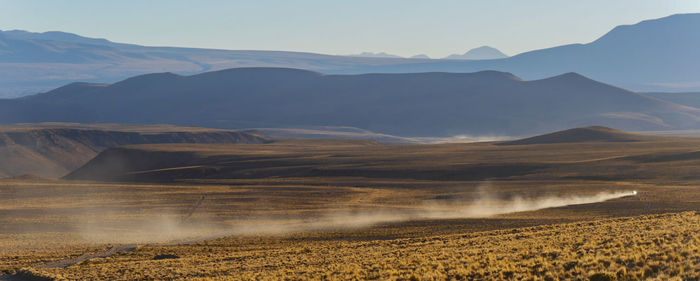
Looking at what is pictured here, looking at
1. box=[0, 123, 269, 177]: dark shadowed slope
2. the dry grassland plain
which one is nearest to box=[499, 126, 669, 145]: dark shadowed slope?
the dry grassland plain

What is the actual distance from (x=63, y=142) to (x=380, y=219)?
385 ft

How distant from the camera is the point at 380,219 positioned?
1756 inches

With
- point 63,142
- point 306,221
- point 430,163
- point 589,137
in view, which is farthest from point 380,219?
point 63,142

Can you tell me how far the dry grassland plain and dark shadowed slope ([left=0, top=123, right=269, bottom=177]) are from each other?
47760mm

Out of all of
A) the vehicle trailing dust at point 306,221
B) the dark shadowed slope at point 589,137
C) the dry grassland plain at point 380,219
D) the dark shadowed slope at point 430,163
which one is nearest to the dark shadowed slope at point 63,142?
the dark shadowed slope at point 430,163

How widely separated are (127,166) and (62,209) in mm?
58447

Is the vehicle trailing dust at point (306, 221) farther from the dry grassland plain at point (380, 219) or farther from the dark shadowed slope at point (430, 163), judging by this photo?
the dark shadowed slope at point (430, 163)

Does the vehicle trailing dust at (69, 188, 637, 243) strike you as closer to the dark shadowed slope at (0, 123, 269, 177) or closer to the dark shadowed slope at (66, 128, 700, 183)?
the dark shadowed slope at (66, 128, 700, 183)

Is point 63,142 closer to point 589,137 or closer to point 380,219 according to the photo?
point 589,137

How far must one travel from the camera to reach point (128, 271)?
25016mm

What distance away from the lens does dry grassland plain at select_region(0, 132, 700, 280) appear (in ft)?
66.2

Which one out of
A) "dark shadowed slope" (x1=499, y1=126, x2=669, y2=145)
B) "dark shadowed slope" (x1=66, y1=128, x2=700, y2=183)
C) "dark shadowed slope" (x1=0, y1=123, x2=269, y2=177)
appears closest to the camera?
"dark shadowed slope" (x1=66, y1=128, x2=700, y2=183)

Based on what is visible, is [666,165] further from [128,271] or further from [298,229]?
[128,271]

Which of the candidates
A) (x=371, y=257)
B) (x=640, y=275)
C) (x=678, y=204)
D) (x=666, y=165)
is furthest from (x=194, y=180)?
(x=640, y=275)
